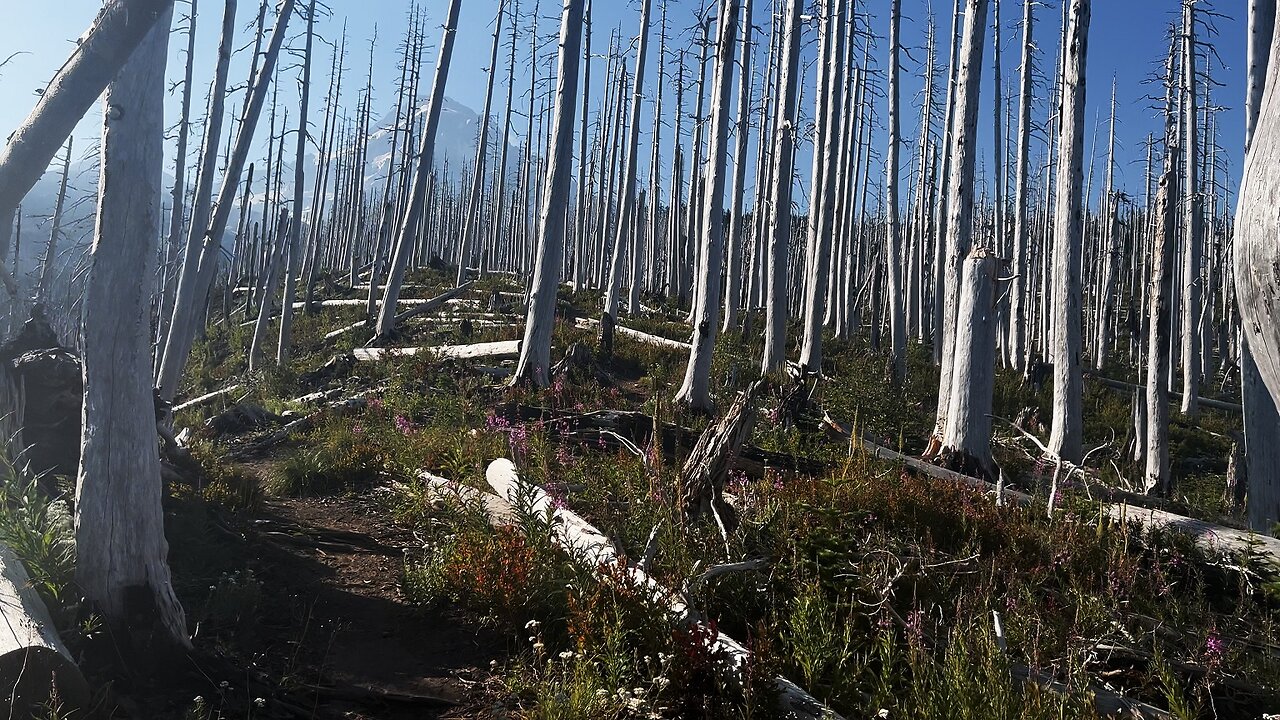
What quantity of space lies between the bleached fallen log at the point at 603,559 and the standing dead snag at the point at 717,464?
717 millimetres

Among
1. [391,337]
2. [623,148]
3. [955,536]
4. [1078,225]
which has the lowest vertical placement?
[955,536]

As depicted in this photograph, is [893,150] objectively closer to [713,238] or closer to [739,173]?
[739,173]

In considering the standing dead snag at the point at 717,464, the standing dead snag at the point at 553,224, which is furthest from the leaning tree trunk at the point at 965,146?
the standing dead snag at the point at 553,224

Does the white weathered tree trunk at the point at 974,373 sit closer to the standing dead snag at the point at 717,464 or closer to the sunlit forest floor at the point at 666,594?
the sunlit forest floor at the point at 666,594

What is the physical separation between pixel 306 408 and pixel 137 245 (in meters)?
8.63

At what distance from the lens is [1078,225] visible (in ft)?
32.2

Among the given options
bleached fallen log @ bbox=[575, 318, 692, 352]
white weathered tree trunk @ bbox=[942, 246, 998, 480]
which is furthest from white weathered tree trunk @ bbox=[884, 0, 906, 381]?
white weathered tree trunk @ bbox=[942, 246, 998, 480]

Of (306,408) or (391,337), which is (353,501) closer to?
(306,408)

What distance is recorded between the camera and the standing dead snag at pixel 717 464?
4.91 metres

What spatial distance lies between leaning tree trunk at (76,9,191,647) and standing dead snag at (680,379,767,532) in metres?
3.23

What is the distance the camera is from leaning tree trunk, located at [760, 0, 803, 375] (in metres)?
12.1

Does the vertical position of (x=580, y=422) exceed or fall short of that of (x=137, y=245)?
it falls short

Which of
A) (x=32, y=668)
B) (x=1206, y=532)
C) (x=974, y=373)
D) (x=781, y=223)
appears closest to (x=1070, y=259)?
(x=974, y=373)

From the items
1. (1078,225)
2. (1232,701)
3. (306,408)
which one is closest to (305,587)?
(1232,701)
